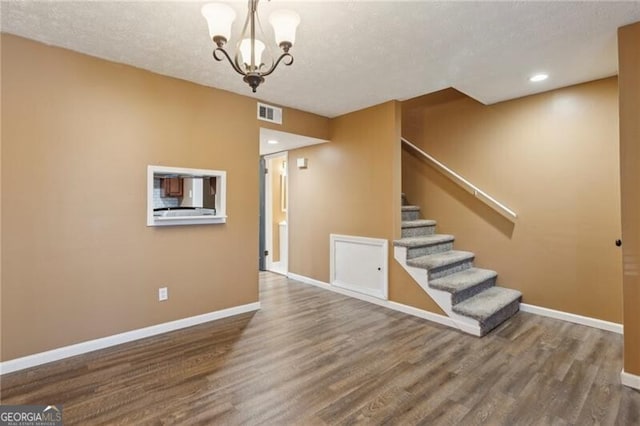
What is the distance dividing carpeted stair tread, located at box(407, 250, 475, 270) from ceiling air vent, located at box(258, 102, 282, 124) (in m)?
2.32

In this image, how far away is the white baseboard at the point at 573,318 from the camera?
2.99 m

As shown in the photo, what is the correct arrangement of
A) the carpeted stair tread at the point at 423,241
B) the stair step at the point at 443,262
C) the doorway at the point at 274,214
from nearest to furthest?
1. the stair step at the point at 443,262
2. the carpeted stair tread at the point at 423,241
3. the doorway at the point at 274,214

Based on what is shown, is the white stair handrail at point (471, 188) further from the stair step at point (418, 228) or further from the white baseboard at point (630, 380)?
the white baseboard at point (630, 380)

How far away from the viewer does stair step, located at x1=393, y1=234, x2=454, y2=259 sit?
141 inches

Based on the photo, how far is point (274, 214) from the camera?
19.1ft

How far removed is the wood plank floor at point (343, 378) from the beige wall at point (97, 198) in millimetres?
348

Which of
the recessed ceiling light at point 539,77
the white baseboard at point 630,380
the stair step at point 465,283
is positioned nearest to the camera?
the white baseboard at point 630,380

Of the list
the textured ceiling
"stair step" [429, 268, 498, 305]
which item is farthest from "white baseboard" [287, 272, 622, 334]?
the textured ceiling

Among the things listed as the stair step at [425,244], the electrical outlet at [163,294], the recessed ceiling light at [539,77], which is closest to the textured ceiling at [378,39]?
the recessed ceiling light at [539,77]

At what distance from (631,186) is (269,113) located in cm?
333

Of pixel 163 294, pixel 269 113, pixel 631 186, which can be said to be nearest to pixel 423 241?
pixel 631 186

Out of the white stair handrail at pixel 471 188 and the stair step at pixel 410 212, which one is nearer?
the white stair handrail at pixel 471 188

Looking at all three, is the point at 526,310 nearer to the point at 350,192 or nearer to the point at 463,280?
the point at 463,280

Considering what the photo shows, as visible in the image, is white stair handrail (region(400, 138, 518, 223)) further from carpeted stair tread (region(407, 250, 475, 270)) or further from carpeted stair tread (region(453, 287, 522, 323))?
carpeted stair tread (region(453, 287, 522, 323))
